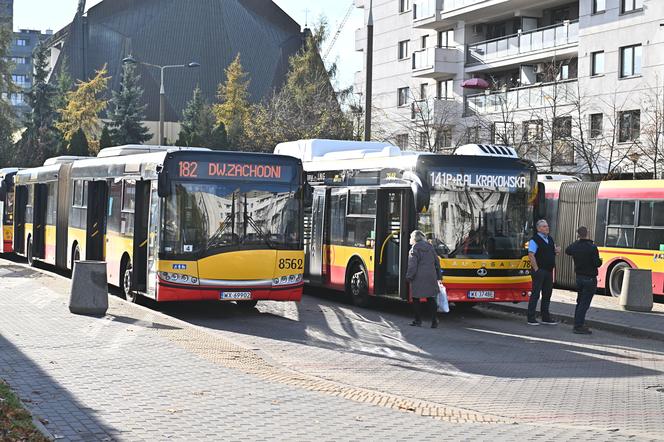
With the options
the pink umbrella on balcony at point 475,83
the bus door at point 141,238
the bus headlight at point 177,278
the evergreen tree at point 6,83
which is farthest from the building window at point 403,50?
the bus headlight at point 177,278

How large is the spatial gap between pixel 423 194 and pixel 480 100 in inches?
1271

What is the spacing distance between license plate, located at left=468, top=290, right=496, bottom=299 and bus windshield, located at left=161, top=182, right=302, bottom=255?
3.10 meters

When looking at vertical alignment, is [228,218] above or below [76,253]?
above

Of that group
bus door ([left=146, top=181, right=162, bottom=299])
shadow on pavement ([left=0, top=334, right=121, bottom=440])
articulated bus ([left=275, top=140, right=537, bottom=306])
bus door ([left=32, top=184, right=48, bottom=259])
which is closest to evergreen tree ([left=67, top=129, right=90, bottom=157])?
bus door ([left=32, top=184, right=48, bottom=259])

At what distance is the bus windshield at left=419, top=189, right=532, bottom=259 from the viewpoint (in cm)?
1916

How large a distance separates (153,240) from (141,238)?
4.48ft

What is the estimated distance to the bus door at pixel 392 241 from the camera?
63.9 ft

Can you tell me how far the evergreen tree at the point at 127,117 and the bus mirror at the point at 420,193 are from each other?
7492 centimetres

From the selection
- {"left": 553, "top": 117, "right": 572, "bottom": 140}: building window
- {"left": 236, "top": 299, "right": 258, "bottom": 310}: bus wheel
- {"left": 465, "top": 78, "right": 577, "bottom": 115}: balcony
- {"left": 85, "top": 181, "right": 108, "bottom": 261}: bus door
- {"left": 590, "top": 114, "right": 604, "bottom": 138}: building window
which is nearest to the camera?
{"left": 236, "top": 299, "right": 258, "bottom": 310}: bus wheel

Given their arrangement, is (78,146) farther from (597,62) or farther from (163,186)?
(163,186)

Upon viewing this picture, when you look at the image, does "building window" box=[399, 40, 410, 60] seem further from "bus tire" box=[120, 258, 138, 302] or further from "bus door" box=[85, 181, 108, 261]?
"bus tire" box=[120, 258, 138, 302]

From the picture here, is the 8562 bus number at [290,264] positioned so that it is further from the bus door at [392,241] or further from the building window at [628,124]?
the building window at [628,124]

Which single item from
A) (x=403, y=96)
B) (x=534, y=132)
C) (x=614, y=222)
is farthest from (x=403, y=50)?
(x=614, y=222)

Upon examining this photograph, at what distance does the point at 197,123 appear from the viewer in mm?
96250
